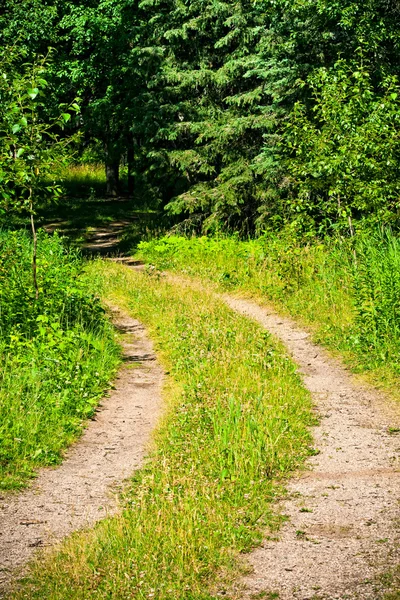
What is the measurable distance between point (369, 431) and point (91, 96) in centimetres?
2563

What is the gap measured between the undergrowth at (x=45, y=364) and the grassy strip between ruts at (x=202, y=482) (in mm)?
1036

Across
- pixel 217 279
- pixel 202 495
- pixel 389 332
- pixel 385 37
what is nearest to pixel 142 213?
pixel 217 279

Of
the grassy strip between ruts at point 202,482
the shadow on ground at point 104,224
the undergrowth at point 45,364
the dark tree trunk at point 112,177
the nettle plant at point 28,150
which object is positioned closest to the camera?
the grassy strip between ruts at point 202,482

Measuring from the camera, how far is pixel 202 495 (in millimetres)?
6309

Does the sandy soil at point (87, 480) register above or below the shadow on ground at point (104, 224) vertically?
below

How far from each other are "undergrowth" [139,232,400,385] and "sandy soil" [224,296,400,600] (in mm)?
1235

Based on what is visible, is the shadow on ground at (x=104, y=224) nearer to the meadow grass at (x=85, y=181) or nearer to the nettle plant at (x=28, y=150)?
the meadow grass at (x=85, y=181)

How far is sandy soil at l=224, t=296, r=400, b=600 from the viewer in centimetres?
497

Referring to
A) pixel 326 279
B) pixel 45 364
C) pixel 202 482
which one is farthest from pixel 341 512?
pixel 326 279

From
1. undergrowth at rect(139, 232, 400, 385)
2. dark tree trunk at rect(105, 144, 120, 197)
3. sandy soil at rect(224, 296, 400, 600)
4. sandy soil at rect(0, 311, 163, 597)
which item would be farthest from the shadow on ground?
sandy soil at rect(224, 296, 400, 600)

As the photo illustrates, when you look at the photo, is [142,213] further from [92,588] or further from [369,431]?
[92,588]

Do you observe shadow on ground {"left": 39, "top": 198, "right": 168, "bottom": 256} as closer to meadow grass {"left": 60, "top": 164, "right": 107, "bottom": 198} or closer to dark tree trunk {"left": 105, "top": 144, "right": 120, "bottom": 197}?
dark tree trunk {"left": 105, "top": 144, "right": 120, "bottom": 197}

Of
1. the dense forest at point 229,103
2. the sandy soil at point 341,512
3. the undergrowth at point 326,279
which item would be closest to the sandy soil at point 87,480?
the sandy soil at point 341,512

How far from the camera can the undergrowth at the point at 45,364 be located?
8016 mm
